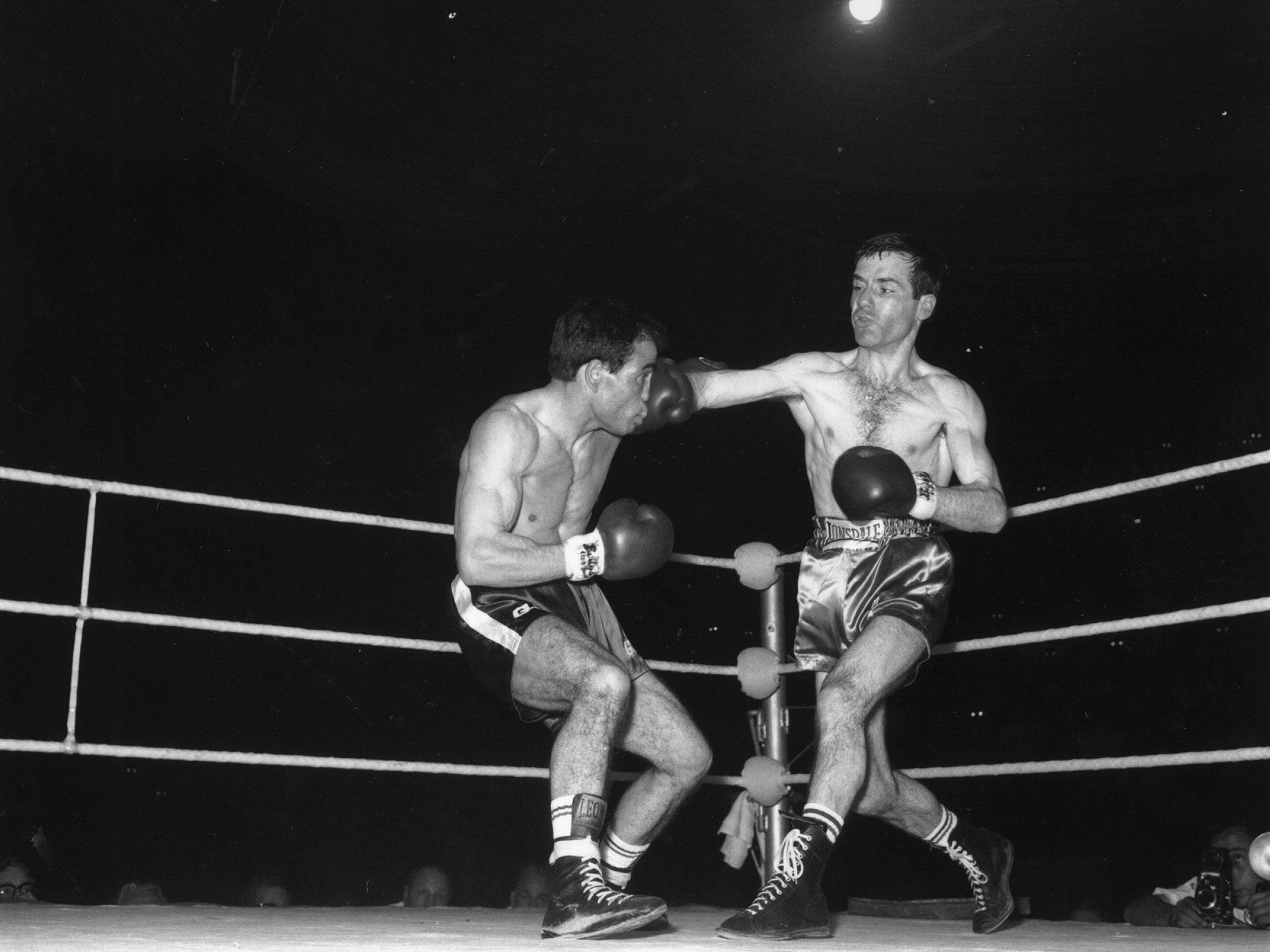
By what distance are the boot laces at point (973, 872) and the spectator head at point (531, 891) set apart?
4.37ft

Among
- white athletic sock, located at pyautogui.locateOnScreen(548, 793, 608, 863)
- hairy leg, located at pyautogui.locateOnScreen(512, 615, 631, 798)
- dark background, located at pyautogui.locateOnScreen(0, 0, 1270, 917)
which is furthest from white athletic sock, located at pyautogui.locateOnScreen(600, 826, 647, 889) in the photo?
dark background, located at pyautogui.locateOnScreen(0, 0, 1270, 917)

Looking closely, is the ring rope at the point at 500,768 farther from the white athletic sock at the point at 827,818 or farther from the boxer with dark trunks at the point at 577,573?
the white athletic sock at the point at 827,818

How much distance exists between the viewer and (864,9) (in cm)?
381

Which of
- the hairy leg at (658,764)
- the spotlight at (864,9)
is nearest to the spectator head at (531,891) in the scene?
the hairy leg at (658,764)

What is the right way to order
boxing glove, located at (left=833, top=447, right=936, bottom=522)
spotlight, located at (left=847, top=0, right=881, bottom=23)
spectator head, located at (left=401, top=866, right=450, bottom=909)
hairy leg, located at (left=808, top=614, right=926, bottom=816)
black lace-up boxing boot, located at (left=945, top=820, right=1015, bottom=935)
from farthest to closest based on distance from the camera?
spotlight, located at (left=847, top=0, right=881, bottom=23), spectator head, located at (left=401, top=866, right=450, bottom=909), black lace-up boxing boot, located at (left=945, top=820, right=1015, bottom=935), boxing glove, located at (left=833, top=447, right=936, bottom=522), hairy leg, located at (left=808, top=614, right=926, bottom=816)

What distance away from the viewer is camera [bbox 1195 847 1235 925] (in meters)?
2.69

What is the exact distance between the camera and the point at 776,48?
4051 millimetres

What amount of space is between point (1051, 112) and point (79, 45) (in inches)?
122

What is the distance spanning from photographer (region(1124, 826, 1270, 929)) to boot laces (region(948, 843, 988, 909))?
49 cm

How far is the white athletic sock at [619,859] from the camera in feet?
8.23

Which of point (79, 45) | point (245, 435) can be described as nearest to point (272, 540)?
point (245, 435)

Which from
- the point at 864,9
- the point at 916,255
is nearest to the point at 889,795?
the point at 916,255

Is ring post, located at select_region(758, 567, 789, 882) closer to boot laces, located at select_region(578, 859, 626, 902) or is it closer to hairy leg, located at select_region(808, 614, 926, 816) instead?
hairy leg, located at select_region(808, 614, 926, 816)

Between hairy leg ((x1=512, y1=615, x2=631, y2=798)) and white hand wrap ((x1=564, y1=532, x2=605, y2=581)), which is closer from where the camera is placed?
hairy leg ((x1=512, y1=615, x2=631, y2=798))
